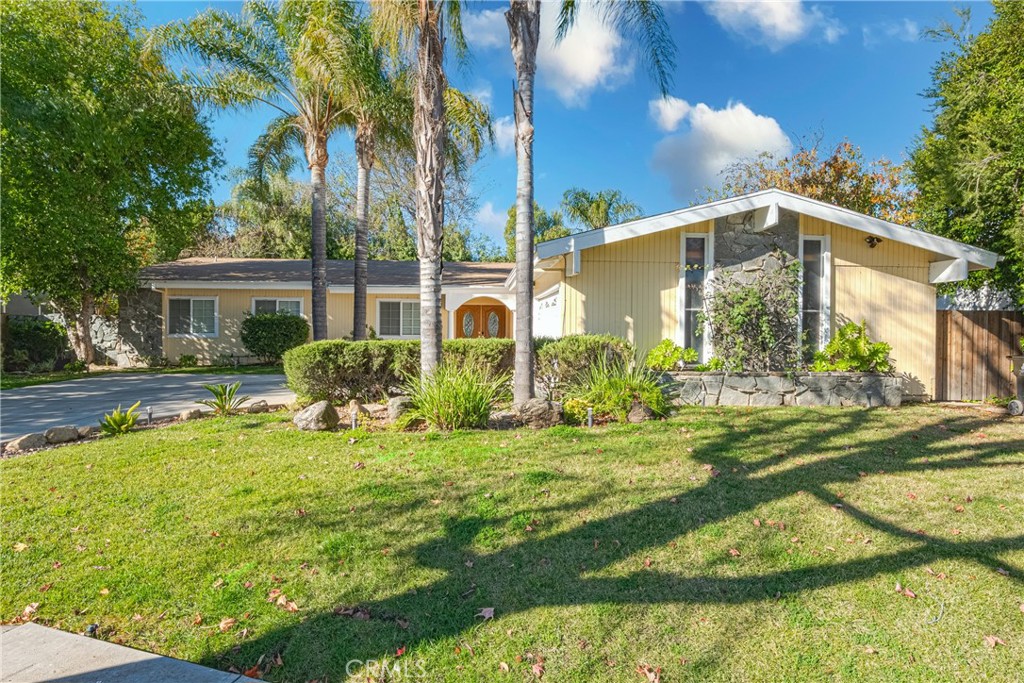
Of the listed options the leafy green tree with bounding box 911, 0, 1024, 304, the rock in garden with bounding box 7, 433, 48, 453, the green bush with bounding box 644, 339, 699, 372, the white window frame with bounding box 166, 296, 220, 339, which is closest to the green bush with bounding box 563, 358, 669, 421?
the green bush with bounding box 644, 339, 699, 372

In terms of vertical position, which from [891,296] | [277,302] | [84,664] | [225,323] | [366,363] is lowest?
[84,664]

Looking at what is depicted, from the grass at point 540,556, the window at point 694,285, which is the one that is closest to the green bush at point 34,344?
the grass at point 540,556

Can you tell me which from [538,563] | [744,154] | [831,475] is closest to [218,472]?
[538,563]

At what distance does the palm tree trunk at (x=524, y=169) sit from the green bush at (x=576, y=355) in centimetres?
73

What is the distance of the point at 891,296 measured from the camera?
9.96m

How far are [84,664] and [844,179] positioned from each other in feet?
86.1

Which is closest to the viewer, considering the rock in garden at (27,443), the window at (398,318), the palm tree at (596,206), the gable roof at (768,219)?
the rock in garden at (27,443)

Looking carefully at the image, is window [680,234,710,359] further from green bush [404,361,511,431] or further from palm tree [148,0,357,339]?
palm tree [148,0,357,339]

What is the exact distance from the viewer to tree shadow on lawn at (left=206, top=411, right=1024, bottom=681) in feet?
10.5

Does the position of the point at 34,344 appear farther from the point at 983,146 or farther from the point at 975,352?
the point at 983,146

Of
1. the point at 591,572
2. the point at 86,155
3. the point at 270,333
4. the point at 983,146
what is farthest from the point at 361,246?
the point at 983,146

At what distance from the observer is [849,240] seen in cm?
991

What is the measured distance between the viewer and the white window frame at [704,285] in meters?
9.77

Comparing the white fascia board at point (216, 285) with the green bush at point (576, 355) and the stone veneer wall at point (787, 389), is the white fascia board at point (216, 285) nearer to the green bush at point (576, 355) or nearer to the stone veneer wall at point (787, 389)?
the green bush at point (576, 355)
